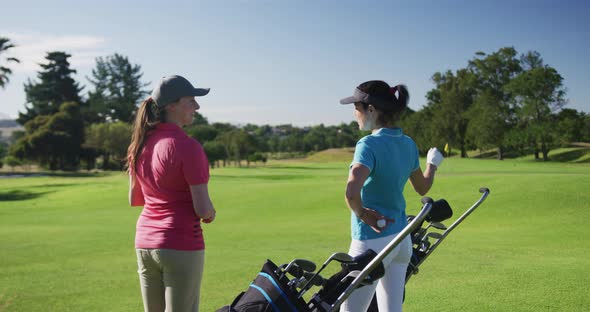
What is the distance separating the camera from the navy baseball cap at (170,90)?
326 centimetres

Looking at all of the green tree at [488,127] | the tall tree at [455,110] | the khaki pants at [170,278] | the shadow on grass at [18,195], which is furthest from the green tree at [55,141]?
the khaki pants at [170,278]

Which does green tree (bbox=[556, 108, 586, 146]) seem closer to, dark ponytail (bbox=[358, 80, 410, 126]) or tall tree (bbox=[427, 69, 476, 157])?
tall tree (bbox=[427, 69, 476, 157])

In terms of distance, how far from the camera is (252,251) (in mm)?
10273

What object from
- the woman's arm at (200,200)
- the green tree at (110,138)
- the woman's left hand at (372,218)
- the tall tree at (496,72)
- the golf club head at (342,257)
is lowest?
the golf club head at (342,257)

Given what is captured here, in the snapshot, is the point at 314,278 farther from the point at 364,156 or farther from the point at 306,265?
the point at 364,156

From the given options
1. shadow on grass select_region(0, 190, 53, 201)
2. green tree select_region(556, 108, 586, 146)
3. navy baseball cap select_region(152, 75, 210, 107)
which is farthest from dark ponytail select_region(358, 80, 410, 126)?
green tree select_region(556, 108, 586, 146)

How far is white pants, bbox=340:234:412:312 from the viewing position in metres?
3.46

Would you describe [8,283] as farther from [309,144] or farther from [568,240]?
[309,144]

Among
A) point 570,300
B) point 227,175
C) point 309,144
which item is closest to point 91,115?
point 309,144

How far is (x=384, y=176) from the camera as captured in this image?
343 cm

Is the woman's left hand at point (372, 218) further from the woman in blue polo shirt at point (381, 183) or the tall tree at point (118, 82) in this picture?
the tall tree at point (118, 82)

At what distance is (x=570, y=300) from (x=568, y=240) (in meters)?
5.78

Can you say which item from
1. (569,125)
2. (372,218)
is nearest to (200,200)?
(372,218)

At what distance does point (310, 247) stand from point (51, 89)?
82.6 metres
